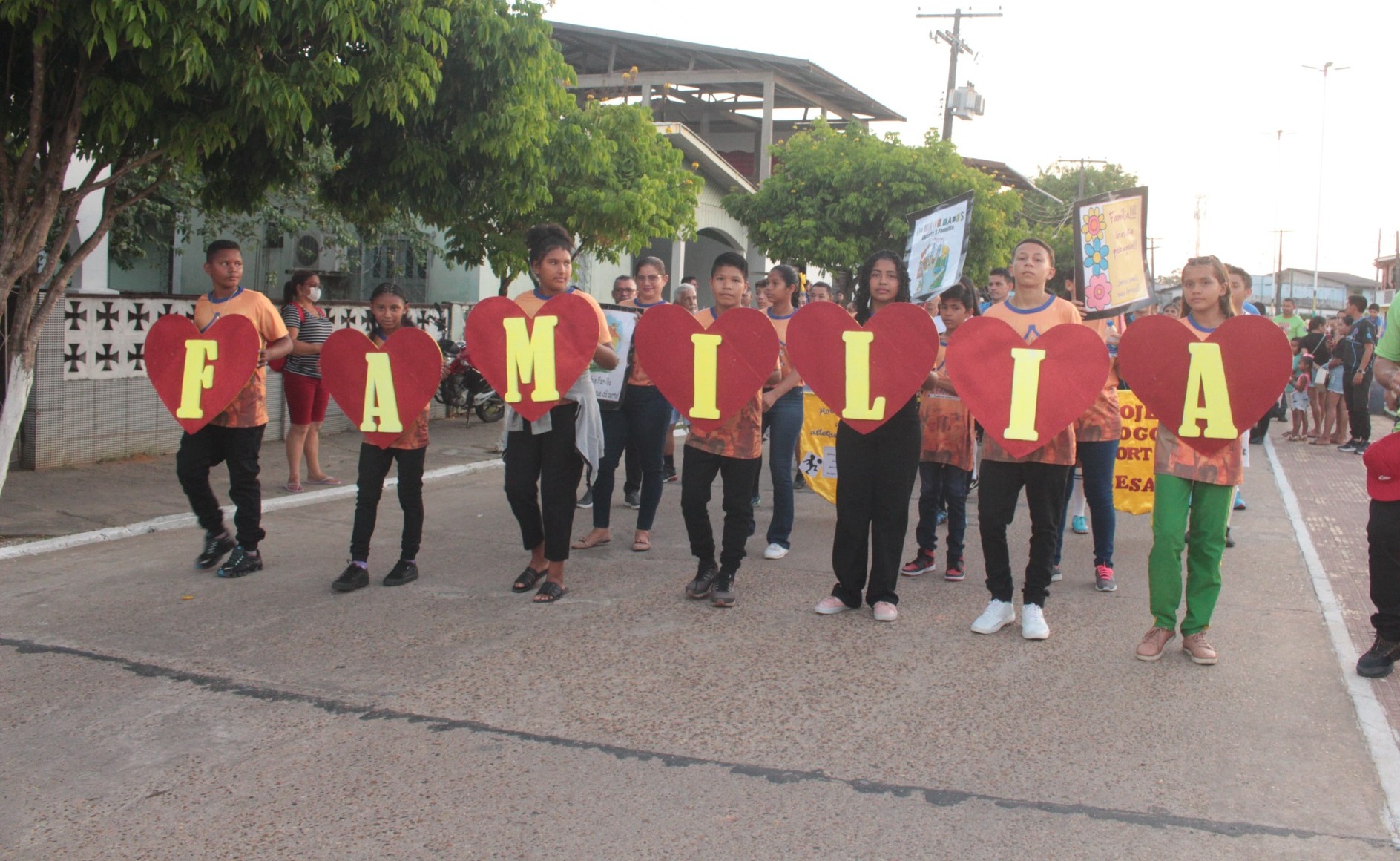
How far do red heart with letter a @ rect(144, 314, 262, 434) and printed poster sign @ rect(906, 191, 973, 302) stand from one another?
484cm

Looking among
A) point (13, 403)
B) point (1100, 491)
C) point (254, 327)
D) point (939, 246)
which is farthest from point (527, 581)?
point (939, 246)

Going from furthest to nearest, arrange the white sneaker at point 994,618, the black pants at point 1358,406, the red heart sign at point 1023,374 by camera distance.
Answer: the black pants at point 1358,406
the white sneaker at point 994,618
the red heart sign at point 1023,374

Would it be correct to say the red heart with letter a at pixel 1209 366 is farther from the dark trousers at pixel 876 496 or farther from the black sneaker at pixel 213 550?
the black sneaker at pixel 213 550

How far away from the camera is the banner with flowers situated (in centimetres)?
713

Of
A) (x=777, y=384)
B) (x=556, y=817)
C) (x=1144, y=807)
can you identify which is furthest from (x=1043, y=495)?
(x=556, y=817)

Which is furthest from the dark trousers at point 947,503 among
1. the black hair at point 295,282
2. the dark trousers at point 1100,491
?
the black hair at point 295,282

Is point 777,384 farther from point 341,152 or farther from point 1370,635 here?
point 341,152

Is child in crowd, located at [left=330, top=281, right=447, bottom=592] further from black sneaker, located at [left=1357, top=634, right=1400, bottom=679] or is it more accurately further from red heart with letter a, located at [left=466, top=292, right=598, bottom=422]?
black sneaker, located at [left=1357, top=634, right=1400, bottom=679]

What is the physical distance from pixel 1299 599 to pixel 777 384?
9.76 ft

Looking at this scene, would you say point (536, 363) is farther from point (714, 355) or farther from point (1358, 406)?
point (1358, 406)

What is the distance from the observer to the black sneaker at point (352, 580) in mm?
5703

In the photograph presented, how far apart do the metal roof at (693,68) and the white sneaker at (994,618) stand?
24.2 meters

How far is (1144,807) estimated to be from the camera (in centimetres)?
336

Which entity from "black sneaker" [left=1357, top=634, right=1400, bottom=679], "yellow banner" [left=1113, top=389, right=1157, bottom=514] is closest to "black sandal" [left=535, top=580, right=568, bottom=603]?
"black sneaker" [left=1357, top=634, right=1400, bottom=679]
